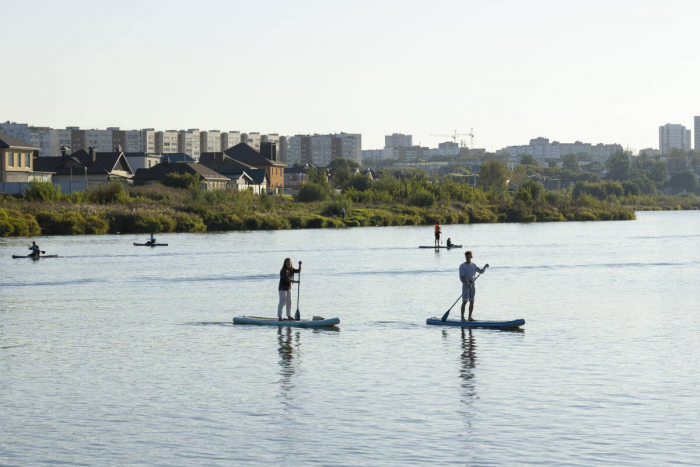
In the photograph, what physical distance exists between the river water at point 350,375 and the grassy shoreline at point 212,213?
151 ft

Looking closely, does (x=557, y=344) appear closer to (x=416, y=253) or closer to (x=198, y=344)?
(x=198, y=344)

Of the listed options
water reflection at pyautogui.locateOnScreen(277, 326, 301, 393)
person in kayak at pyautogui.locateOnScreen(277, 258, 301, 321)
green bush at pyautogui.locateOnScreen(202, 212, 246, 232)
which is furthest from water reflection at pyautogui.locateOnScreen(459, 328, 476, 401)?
green bush at pyautogui.locateOnScreen(202, 212, 246, 232)

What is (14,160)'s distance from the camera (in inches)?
4240

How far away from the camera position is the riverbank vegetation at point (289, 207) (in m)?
91.4

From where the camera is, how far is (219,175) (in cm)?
14825

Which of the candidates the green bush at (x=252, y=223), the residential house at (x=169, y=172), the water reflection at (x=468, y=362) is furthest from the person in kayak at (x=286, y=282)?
the residential house at (x=169, y=172)

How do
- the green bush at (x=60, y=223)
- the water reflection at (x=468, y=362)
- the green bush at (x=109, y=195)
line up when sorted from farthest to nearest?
the green bush at (x=109, y=195), the green bush at (x=60, y=223), the water reflection at (x=468, y=362)

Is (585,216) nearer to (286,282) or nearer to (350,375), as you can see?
(286,282)

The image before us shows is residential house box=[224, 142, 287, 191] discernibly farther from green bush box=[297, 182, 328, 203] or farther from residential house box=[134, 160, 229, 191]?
green bush box=[297, 182, 328, 203]

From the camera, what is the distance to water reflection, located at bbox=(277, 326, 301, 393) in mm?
20781

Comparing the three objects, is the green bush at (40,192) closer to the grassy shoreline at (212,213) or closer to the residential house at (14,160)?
the grassy shoreline at (212,213)

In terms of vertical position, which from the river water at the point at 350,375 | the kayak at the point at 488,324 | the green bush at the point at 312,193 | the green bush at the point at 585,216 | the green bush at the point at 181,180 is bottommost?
the river water at the point at 350,375

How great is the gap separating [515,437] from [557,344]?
998cm

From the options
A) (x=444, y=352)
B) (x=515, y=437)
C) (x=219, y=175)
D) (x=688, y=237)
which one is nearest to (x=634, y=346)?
(x=444, y=352)
